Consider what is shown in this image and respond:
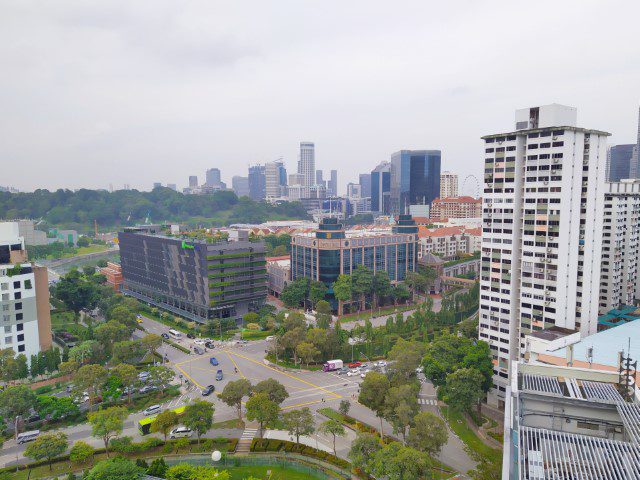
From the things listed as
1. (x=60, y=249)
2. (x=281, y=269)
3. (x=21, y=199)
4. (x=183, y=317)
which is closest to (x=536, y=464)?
(x=183, y=317)

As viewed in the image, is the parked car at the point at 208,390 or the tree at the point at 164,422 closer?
the tree at the point at 164,422

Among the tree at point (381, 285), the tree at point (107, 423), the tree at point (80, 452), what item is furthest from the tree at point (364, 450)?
the tree at point (381, 285)

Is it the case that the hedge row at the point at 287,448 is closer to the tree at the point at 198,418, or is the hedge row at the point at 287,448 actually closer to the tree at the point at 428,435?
the tree at the point at 198,418

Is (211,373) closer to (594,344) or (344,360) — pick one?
(344,360)

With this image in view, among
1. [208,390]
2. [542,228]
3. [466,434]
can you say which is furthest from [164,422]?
[542,228]

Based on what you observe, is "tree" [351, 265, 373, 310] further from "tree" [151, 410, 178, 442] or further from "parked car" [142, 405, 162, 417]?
"tree" [151, 410, 178, 442]

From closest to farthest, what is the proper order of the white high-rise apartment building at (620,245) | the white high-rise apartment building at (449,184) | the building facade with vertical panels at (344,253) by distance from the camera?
1. the white high-rise apartment building at (620,245)
2. the building facade with vertical panels at (344,253)
3. the white high-rise apartment building at (449,184)

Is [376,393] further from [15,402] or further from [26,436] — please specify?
[15,402]
